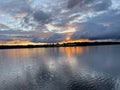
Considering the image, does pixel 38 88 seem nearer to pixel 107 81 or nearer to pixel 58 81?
pixel 58 81

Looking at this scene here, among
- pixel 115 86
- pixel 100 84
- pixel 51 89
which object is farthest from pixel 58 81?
pixel 115 86

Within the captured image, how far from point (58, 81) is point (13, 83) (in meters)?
9.43

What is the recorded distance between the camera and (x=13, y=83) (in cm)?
3859

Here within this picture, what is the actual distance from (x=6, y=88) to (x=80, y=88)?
45.2 ft

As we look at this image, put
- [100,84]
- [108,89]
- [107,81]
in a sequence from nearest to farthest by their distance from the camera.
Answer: [108,89]
[100,84]
[107,81]

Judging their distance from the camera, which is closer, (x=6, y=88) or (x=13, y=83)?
(x=6, y=88)

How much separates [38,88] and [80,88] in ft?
25.4

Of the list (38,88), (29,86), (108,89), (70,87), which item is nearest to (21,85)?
(29,86)

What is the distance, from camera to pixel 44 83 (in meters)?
37.8

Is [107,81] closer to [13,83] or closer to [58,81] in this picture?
[58,81]

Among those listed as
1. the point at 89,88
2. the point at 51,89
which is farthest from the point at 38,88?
the point at 89,88

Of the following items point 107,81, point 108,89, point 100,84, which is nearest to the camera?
point 108,89

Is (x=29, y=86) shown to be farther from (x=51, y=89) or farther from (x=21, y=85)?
(x=51, y=89)

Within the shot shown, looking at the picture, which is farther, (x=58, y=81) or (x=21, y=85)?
(x=58, y=81)
